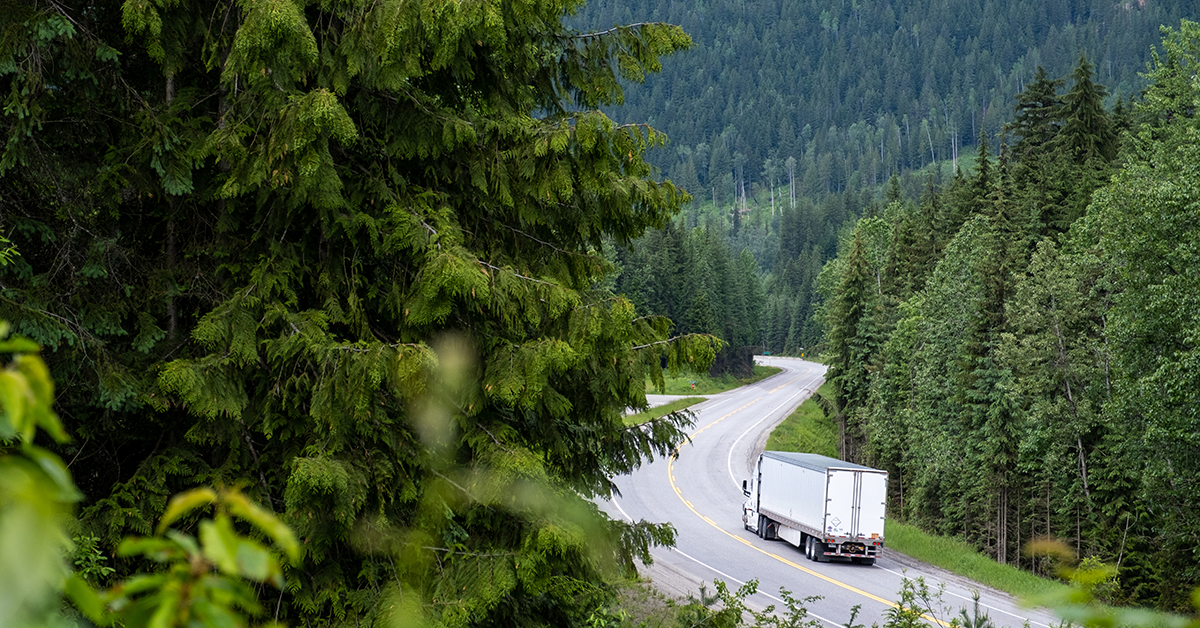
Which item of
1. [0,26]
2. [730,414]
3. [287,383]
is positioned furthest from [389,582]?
[730,414]

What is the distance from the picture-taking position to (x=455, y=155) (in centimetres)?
720

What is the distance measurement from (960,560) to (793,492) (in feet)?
17.7

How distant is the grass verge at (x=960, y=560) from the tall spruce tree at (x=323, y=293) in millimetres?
20446

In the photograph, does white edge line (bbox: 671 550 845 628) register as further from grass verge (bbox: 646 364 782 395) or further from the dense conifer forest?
grass verge (bbox: 646 364 782 395)

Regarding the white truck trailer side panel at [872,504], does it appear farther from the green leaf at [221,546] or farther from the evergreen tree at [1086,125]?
the green leaf at [221,546]

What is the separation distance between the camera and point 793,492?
27.7 meters

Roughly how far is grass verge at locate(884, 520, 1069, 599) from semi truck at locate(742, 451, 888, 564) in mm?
2368

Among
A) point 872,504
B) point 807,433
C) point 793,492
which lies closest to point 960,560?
point 872,504

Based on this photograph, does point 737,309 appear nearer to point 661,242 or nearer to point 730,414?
point 661,242

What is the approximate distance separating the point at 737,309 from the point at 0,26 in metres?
93.6

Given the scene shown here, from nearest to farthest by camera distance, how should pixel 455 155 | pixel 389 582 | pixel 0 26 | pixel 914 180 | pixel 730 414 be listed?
pixel 0 26 → pixel 389 582 → pixel 455 155 → pixel 730 414 → pixel 914 180

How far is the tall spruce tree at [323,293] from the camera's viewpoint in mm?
5727

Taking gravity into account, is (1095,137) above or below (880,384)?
above

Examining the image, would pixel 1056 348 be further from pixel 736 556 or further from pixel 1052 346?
pixel 736 556
